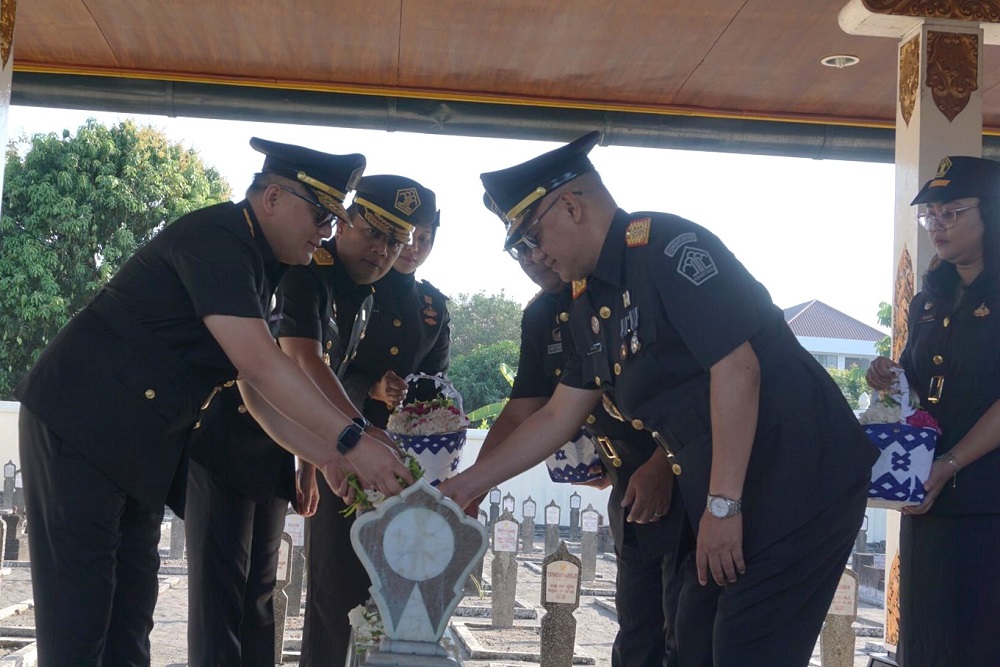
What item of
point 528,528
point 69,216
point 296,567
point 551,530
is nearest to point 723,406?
point 296,567

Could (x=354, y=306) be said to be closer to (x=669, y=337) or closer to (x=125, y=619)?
(x=125, y=619)

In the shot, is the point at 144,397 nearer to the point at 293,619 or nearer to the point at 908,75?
the point at 908,75

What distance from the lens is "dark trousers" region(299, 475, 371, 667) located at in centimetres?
390

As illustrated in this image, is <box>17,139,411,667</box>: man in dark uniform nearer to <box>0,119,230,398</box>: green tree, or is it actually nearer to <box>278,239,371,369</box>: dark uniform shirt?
<box>278,239,371,369</box>: dark uniform shirt

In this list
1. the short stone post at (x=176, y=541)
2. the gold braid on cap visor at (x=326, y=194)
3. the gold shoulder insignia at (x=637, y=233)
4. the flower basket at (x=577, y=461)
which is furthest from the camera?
the short stone post at (x=176, y=541)

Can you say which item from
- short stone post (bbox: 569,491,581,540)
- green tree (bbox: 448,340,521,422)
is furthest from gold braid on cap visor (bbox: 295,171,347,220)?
green tree (bbox: 448,340,521,422)

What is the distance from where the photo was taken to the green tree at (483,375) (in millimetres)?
29078

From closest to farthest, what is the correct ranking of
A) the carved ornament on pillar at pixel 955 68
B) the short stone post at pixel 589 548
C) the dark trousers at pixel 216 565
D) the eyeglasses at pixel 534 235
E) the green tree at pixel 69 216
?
the eyeglasses at pixel 534 235 < the dark trousers at pixel 216 565 < the carved ornament on pillar at pixel 955 68 < the short stone post at pixel 589 548 < the green tree at pixel 69 216

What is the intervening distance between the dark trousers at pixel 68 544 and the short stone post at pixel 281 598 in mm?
3163

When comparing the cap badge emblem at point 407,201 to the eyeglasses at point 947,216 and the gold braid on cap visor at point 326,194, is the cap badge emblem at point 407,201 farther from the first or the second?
the eyeglasses at point 947,216

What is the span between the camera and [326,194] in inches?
121

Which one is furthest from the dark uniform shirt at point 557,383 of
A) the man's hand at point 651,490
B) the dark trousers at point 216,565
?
the dark trousers at point 216,565

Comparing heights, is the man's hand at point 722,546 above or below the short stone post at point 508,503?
above

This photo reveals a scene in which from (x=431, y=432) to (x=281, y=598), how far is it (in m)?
3.29
